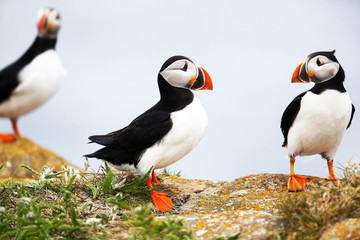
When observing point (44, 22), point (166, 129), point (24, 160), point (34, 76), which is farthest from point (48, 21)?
point (24, 160)

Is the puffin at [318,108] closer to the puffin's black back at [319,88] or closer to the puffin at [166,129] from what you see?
the puffin's black back at [319,88]

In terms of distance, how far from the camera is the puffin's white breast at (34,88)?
102 inches

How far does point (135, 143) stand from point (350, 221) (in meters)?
2.63

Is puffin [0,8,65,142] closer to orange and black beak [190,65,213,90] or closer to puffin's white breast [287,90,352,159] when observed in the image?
orange and black beak [190,65,213,90]

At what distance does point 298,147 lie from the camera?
6074mm

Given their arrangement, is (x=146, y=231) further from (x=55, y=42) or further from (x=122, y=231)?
(x=55, y=42)

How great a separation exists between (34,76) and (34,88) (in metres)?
0.08

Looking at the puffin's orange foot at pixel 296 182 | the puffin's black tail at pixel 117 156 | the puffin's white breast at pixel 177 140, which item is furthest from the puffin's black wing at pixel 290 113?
the puffin's black tail at pixel 117 156

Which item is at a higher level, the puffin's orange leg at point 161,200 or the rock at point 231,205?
the rock at point 231,205

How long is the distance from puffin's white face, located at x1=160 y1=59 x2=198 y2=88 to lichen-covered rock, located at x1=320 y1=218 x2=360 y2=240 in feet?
8.21

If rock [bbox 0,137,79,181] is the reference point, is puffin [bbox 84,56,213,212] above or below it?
above

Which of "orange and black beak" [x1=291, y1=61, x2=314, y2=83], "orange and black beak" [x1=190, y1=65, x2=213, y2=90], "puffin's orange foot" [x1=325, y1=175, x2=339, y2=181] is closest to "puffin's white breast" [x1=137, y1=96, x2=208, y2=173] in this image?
"orange and black beak" [x1=190, y1=65, x2=213, y2=90]

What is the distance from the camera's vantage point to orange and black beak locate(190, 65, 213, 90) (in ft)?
18.4

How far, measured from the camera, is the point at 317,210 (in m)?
3.92
